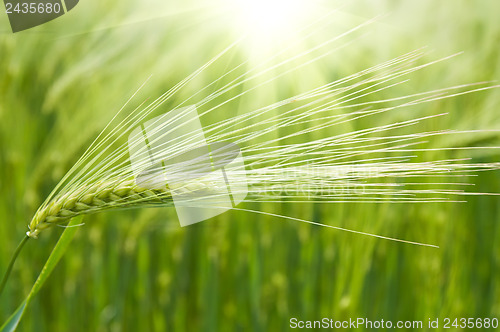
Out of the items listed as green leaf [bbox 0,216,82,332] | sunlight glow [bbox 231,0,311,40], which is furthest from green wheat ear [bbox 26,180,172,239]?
sunlight glow [bbox 231,0,311,40]

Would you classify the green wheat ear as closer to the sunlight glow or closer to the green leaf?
the green leaf

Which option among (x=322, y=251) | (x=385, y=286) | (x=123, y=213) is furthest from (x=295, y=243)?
(x=123, y=213)

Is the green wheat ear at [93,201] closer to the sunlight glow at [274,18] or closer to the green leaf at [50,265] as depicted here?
the green leaf at [50,265]

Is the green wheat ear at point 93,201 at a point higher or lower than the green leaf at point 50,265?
higher

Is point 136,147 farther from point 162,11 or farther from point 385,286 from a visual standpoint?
point 385,286

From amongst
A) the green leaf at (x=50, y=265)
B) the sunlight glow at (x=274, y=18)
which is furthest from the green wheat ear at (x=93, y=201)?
the sunlight glow at (x=274, y=18)

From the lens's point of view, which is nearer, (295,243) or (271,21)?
(271,21)

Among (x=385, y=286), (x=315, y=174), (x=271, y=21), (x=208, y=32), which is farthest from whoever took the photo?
(x=385, y=286)

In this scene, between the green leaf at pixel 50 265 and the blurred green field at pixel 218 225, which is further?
the blurred green field at pixel 218 225
